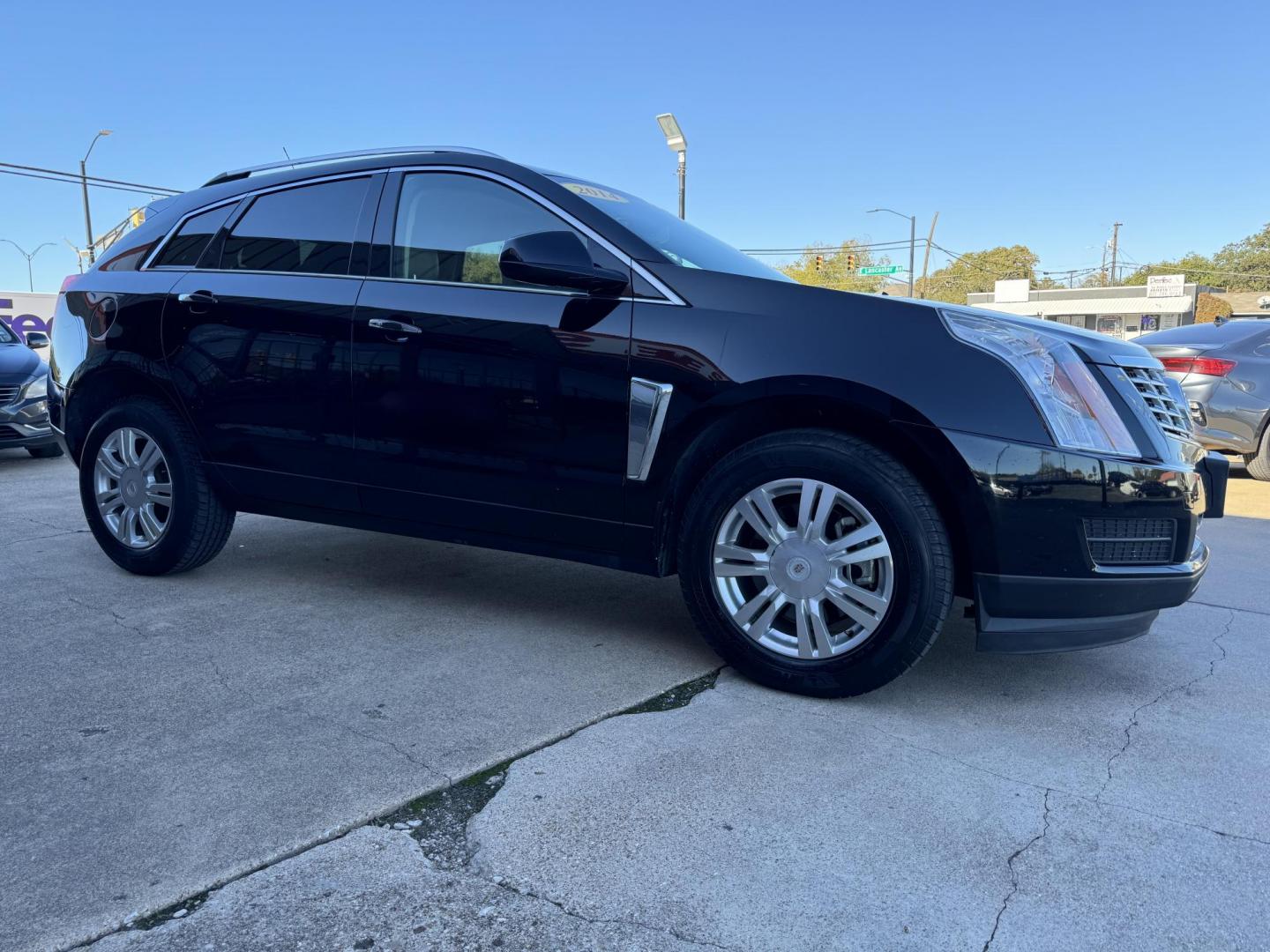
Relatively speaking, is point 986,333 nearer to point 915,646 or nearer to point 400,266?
point 915,646

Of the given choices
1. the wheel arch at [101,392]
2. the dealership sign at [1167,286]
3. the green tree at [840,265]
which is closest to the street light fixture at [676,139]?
the wheel arch at [101,392]

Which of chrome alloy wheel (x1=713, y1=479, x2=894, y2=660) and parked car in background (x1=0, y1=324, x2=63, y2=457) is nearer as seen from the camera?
chrome alloy wheel (x1=713, y1=479, x2=894, y2=660)

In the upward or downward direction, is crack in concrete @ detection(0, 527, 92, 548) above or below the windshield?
below

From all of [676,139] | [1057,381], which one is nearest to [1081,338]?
[1057,381]

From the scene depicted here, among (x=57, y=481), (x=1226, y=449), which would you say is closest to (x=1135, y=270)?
(x=1226, y=449)

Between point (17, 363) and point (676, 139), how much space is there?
454 inches

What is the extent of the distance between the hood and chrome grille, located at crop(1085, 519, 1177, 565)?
536mm

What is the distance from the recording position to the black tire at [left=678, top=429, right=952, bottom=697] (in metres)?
2.76

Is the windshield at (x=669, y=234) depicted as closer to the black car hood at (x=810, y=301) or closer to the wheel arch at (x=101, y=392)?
the black car hood at (x=810, y=301)

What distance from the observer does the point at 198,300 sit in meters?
3.98

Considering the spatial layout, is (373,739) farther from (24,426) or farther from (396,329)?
(24,426)

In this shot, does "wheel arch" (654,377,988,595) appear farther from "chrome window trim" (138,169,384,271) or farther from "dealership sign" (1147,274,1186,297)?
"dealership sign" (1147,274,1186,297)

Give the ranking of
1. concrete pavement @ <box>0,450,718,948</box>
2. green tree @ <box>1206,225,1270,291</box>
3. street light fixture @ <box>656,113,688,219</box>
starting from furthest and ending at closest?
green tree @ <box>1206,225,1270,291</box> < street light fixture @ <box>656,113,688,219</box> < concrete pavement @ <box>0,450,718,948</box>

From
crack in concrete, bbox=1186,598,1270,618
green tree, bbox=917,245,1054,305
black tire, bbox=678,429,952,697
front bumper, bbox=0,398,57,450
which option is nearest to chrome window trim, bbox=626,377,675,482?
black tire, bbox=678,429,952,697
